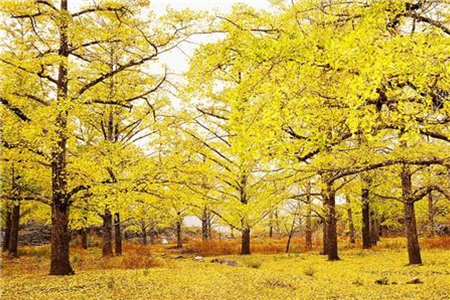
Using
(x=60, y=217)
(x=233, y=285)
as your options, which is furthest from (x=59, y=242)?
(x=233, y=285)

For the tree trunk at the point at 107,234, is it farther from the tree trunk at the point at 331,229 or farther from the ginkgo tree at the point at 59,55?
the tree trunk at the point at 331,229

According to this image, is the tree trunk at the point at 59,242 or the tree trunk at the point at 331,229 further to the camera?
the tree trunk at the point at 331,229

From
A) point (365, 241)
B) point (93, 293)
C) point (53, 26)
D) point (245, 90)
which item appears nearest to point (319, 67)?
point (245, 90)

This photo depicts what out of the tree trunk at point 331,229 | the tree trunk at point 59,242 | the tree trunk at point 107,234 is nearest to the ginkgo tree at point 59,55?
the tree trunk at point 59,242

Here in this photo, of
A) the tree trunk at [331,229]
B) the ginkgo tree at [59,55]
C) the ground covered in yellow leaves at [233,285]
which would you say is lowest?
the ground covered in yellow leaves at [233,285]

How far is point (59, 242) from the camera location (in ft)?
41.5

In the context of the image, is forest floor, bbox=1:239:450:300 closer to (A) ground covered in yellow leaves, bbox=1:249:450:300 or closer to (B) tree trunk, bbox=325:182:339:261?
(A) ground covered in yellow leaves, bbox=1:249:450:300

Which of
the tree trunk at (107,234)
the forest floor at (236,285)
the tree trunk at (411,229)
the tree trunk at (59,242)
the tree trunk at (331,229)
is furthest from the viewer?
the tree trunk at (107,234)

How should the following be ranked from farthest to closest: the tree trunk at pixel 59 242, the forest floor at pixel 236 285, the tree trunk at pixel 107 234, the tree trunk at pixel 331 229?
1. the tree trunk at pixel 107 234
2. the tree trunk at pixel 331 229
3. the tree trunk at pixel 59 242
4. the forest floor at pixel 236 285

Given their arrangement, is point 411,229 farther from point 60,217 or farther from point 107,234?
point 107,234

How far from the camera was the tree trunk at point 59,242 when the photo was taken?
41.1 ft

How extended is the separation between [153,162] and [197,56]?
6.04m

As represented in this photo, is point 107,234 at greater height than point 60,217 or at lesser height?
lesser

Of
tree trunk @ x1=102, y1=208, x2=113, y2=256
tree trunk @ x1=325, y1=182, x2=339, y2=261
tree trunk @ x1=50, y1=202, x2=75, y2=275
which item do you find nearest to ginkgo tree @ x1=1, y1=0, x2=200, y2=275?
tree trunk @ x1=50, y1=202, x2=75, y2=275
